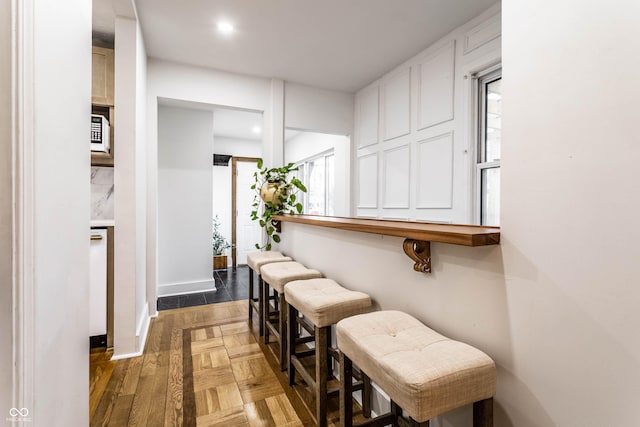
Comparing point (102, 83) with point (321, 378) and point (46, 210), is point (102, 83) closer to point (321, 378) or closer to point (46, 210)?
point (46, 210)

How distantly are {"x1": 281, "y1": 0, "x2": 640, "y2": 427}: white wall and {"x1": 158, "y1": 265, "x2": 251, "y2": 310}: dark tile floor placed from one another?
308 cm

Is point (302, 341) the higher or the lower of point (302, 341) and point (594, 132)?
the lower

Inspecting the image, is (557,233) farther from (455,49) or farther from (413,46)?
(413,46)

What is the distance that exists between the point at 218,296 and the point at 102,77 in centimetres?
255

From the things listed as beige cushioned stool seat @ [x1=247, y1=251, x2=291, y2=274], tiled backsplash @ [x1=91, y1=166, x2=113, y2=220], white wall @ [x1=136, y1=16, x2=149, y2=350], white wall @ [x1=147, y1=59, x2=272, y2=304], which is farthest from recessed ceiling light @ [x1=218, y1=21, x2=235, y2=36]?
beige cushioned stool seat @ [x1=247, y1=251, x2=291, y2=274]

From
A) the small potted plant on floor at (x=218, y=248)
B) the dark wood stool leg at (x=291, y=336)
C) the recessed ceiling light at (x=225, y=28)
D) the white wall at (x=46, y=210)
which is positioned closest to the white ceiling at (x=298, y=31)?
the recessed ceiling light at (x=225, y=28)

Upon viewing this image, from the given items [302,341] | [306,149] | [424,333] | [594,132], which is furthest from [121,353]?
[306,149]

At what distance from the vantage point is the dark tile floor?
11.3 feet

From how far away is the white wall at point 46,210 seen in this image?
588mm

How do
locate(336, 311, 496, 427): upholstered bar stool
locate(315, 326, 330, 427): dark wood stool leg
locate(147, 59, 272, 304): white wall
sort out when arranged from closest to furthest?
locate(336, 311, 496, 427): upholstered bar stool
locate(315, 326, 330, 427): dark wood stool leg
locate(147, 59, 272, 304): white wall

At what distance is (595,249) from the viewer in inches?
29.3

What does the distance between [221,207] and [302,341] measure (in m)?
4.20

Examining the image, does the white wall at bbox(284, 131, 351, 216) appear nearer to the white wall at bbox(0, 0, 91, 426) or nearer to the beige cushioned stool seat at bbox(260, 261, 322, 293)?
the beige cushioned stool seat at bbox(260, 261, 322, 293)

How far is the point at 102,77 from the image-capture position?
2443mm
